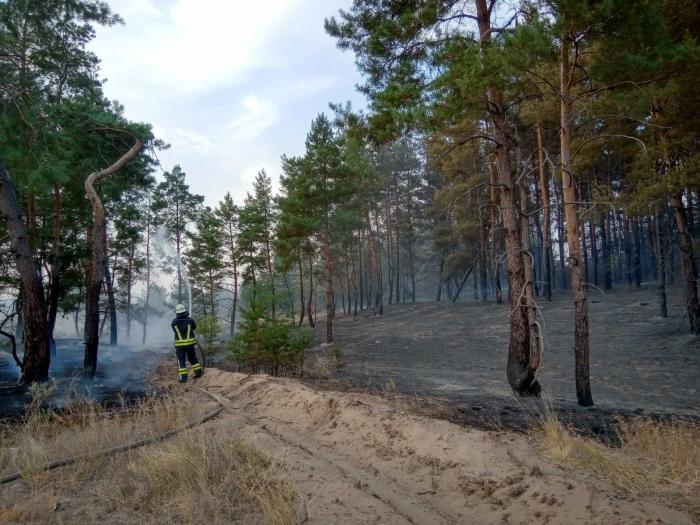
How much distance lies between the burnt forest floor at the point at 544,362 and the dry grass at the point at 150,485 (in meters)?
3.45

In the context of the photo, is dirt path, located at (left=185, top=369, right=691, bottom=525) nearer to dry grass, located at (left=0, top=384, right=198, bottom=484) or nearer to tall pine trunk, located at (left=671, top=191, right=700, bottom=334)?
dry grass, located at (left=0, top=384, right=198, bottom=484)

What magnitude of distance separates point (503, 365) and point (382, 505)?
45.7 ft

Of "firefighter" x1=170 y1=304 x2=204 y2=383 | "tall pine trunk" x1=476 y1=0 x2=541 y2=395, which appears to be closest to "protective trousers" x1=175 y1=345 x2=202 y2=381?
"firefighter" x1=170 y1=304 x2=204 y2=383

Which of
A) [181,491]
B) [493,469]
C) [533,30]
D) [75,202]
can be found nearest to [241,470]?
[181,491]

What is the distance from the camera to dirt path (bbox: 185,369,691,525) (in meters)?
3.56

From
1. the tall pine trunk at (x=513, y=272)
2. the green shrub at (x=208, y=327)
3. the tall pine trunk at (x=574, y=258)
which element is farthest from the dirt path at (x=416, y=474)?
the green shrub at (x=208, y=327)

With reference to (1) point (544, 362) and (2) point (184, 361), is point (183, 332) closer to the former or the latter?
(2) point (184, 361)

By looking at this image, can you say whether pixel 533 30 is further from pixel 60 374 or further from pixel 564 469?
pixel 60 374

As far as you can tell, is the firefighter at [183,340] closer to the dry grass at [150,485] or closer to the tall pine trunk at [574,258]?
the dry grass at [150,485]

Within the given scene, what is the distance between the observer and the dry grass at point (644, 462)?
3.56 meters

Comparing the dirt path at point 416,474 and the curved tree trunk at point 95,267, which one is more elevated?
the curved tree trunk at point 95,267

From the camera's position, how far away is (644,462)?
4301 millimetres

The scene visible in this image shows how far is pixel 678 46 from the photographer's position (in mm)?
8312

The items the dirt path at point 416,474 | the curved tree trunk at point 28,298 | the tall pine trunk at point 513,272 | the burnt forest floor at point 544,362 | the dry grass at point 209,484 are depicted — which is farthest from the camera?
the curved tree trunk at point 28,298
